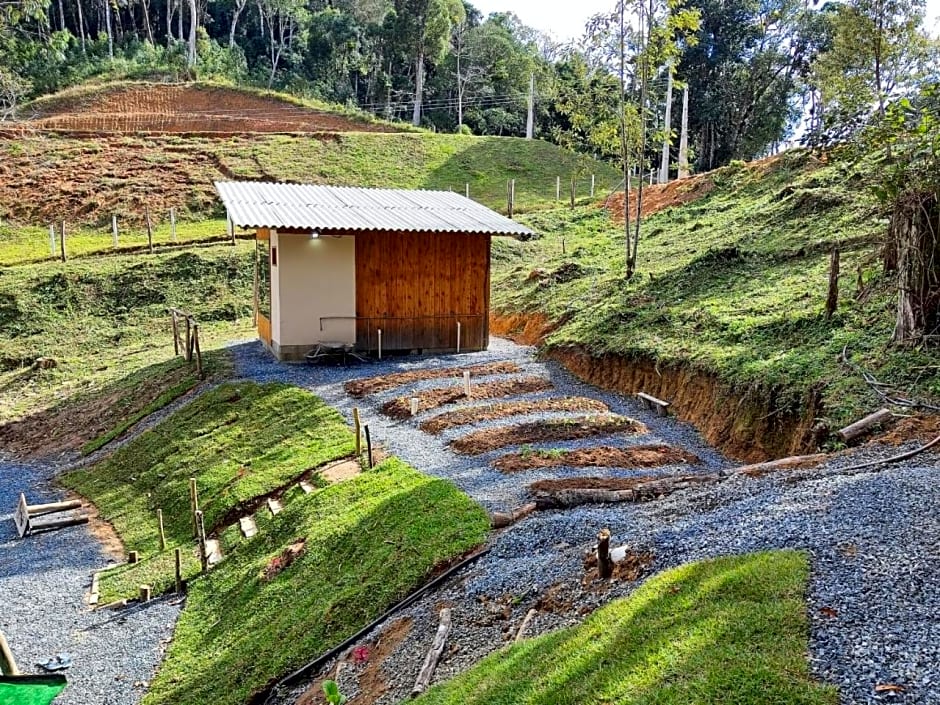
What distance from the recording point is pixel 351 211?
16.7 metres

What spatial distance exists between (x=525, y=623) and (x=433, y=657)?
785mm

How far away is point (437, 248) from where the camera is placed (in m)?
16.8

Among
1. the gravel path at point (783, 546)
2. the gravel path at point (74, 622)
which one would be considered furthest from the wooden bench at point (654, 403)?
the gravel path at point (74, 622)

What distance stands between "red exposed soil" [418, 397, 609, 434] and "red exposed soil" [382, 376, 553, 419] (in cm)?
58

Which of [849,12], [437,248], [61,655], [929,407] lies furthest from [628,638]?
[849,12]

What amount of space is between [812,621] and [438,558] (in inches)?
150

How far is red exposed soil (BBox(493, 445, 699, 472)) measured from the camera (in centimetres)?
949

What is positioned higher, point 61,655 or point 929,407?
point 929,407

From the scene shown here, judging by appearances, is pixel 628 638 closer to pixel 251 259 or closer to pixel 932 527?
pixel 932 527

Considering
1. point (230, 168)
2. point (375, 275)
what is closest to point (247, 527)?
point (375, 275)

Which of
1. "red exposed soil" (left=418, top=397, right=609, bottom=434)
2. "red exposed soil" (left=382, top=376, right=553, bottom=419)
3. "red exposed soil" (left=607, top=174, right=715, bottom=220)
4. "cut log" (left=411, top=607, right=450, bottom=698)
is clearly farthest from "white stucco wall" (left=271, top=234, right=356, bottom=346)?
"red exposed soil" (left=607, top=174, right=715, bottom=220)

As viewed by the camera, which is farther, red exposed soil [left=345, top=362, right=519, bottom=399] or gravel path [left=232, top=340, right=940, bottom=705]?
red exposed soil [left=345, top=362, right=519, bottom=399]

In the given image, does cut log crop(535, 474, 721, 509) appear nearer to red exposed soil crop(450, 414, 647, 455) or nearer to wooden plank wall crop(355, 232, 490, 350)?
red exposed soil crop(450, 414, 647, 455)

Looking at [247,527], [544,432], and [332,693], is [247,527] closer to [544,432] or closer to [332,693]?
[544,432]
